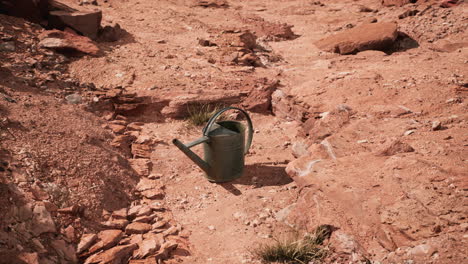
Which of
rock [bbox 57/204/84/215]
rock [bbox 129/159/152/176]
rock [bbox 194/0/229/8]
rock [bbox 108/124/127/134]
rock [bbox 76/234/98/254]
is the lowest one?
rock [bbox 129/159/152/176]

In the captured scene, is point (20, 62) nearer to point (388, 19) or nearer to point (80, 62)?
point (80, 62)

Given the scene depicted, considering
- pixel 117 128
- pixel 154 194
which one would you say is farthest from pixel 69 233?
pixel 117 128

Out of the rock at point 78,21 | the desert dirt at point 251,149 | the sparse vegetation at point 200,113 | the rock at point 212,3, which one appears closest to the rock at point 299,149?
the desert dirt at point 251,149

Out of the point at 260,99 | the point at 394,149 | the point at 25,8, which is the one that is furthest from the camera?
the point at 25,8

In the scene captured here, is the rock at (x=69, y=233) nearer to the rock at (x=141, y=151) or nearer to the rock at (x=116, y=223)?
the rock at (x=116, y=223)

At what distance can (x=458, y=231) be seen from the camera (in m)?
2.37

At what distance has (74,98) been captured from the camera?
189 inches

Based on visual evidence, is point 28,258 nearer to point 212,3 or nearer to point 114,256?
point 114,256

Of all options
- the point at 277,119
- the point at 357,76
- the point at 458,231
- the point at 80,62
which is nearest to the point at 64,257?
the point at 458,231

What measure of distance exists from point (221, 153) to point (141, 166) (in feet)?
2.79

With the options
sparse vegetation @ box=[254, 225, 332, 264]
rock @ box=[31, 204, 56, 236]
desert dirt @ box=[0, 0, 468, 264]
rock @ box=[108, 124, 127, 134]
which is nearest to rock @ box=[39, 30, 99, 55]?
desert dirt @ box=[0, 0, 468, 264]

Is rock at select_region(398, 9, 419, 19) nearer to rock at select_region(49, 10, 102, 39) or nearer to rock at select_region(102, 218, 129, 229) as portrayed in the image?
rock at select_region(49, 10, 102, 39)

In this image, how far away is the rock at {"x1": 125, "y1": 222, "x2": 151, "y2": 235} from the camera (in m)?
3.05

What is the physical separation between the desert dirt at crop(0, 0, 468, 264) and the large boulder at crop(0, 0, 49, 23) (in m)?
0.50
